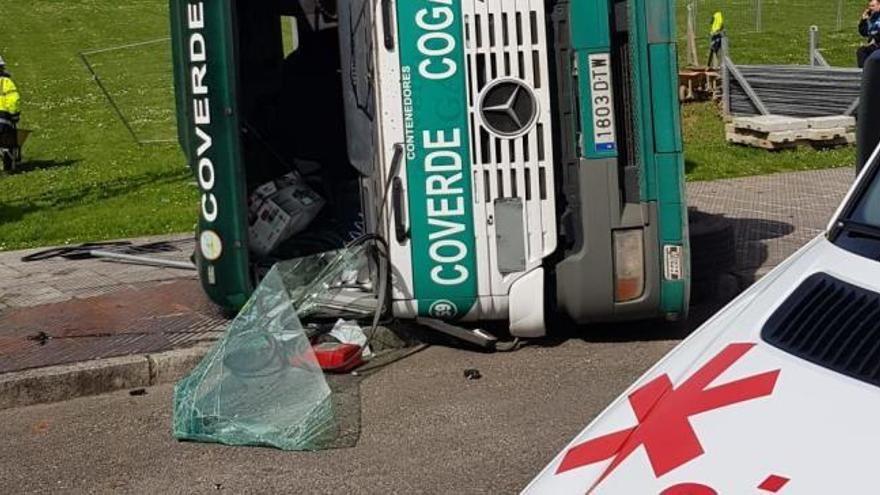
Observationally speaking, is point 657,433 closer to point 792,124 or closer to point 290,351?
point 290,351

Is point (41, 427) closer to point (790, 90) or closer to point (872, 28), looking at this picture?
point (790, 90)

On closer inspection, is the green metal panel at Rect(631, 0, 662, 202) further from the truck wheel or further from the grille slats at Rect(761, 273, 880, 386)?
the grille slats at Rect(761, 273, 880, 386)

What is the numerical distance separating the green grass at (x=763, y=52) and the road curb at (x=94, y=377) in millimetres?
7808

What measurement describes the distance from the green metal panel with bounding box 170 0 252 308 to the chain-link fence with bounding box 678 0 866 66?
71.1ft

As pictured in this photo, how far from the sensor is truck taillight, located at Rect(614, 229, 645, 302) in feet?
21.7

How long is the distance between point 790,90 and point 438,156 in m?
10.4

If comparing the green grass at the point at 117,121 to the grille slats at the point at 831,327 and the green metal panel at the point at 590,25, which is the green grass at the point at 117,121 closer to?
the green metal panel at the point at 590,25

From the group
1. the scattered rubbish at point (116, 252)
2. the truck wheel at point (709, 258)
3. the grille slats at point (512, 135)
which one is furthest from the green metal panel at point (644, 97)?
the scattered rubbish at point (116, 252)

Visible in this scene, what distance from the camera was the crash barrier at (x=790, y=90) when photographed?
1512 cm

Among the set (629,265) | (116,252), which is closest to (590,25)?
(629,265)

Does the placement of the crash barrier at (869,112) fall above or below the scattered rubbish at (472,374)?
above

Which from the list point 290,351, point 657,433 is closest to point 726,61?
point 290,351

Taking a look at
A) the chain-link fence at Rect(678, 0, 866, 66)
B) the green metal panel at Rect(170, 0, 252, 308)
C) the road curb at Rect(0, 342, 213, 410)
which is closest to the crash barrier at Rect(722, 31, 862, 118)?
the green metal panel at Rect(170, 0, 252, 308)

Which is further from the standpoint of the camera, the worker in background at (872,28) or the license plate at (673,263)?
the worker in background at (872,28)
